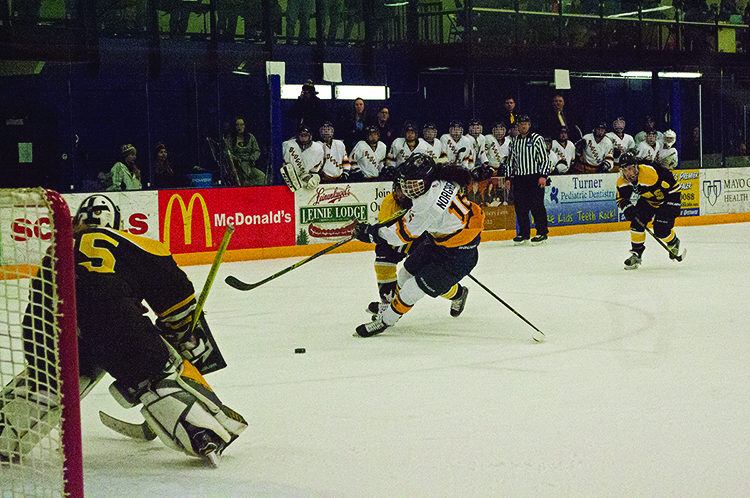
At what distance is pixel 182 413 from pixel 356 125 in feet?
29.8

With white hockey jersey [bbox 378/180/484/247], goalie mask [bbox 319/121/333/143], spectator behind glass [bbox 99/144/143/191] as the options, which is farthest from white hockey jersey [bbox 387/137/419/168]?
white hockey jersey [bbox 378/180/484/247]

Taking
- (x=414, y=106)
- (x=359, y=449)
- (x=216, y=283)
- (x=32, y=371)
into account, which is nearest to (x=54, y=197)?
(x=32, y=371)

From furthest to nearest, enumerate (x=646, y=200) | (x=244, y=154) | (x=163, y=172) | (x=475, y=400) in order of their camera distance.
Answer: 1. (x=244, y=154)
2. (x=163, y=172)
3. (x=646, y=200)
4. (x=475, y=400)

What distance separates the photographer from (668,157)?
43.2ft

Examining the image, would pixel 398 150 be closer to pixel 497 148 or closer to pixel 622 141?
pixel 497 148

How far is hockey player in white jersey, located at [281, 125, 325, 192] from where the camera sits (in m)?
10.7

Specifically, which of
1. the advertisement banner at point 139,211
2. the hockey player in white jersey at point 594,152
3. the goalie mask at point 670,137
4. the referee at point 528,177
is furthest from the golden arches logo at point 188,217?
the goalie mask at point 670,137

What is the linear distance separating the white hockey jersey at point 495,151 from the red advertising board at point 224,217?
10.5ft

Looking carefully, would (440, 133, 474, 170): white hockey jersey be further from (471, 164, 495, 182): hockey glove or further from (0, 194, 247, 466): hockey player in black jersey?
(0, 194, 247, 466): hockey player in black jersey

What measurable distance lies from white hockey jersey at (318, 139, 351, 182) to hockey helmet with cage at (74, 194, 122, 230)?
26.1 feet

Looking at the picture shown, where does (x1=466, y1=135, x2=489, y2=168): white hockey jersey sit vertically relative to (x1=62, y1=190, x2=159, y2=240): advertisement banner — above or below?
above

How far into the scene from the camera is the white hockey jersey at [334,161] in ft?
36.8

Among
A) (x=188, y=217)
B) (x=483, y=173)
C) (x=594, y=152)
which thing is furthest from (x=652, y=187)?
(x=594, y=152)

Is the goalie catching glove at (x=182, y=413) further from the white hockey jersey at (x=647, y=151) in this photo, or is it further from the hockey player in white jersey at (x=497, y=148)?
the white hockey jersey at (x=647, y=151)
